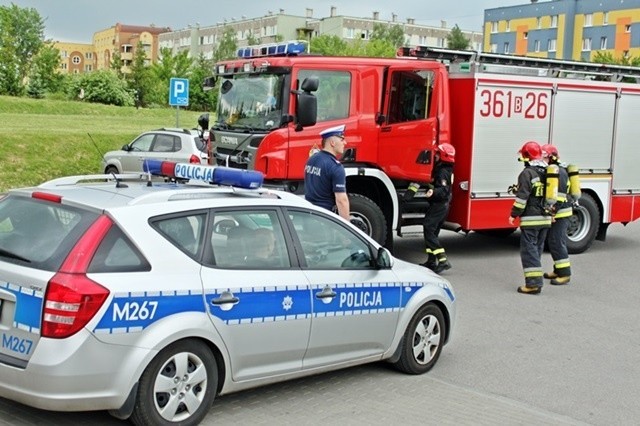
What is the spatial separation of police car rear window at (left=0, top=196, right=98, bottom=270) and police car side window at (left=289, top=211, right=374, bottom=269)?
150 centimetres

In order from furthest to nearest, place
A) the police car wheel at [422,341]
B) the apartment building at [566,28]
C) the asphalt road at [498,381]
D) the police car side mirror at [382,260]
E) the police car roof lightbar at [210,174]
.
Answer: the apartment building at [566,28]
the police car wheel at [422,341]
the police car side mirror at [382,260]
the police car roof lightbar at [210,174]
the asphalt road at [498,381]

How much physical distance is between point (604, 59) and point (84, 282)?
5745 centimetres

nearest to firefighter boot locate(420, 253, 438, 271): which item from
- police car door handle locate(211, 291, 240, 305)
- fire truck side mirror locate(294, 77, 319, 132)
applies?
fire truck side mirror locate(294, 77, 319, 132)

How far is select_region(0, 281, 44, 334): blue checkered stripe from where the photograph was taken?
4.42 meters

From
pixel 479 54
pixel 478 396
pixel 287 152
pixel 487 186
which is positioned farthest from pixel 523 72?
pixel 478 396

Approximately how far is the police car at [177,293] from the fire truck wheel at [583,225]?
746cm

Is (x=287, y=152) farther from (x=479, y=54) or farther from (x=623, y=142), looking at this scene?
(x=623, y=142)

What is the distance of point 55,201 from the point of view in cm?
498

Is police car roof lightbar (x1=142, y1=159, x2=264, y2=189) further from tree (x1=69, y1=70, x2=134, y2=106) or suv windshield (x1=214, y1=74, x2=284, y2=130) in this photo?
tree (x1=69, y1=70, x2=134, y2=106)

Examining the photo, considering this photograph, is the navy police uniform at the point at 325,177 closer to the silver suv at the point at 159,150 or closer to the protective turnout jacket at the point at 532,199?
the protective turnout jacket at the point at 532,199

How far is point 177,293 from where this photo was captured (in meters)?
4.75

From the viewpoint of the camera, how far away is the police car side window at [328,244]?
5.66 metres

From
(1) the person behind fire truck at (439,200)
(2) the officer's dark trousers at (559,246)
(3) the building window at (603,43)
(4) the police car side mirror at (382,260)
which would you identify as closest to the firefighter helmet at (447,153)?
(1) the person behind fire truck at (439,200)

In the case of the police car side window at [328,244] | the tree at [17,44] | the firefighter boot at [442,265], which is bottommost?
the firefighter boot at [442,265]
